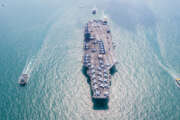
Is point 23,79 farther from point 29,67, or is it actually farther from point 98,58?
point 98,58

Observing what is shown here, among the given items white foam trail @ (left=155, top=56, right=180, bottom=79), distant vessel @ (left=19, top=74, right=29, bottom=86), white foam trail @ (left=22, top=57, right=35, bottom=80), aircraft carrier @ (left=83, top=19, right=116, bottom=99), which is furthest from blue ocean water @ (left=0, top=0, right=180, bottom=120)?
aircraft carrier @ (left=83, top=19, right=116, bottom=99)

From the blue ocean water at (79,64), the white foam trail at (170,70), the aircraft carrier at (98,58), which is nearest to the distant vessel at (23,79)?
the blue ocean water at (79,64)

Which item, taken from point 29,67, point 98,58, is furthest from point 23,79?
point 98,58

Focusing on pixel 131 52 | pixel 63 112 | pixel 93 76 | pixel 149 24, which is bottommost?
pixel 63 112

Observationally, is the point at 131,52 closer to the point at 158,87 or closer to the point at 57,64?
the point at 158,87

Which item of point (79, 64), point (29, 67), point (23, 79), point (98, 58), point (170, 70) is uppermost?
point (98, 58)

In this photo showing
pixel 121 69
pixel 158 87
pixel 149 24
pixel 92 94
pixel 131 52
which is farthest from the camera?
pixel 149 24

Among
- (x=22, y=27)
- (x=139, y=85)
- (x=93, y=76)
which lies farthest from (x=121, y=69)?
(x=22, y=27)
